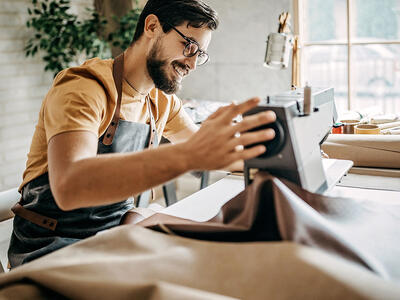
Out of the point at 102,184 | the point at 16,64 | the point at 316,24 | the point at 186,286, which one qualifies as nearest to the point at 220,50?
the point at 316,24

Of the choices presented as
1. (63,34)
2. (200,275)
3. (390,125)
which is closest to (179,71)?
(200,275)

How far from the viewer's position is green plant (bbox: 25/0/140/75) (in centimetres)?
405

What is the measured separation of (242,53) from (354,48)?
1.06m

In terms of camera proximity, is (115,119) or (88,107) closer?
(88,107)

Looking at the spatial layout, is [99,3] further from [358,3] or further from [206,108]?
[358,3]

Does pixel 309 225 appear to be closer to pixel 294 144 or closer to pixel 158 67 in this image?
pixel 294 144

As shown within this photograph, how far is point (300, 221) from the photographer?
0.95 metres

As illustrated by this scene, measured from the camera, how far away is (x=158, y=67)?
1.84m

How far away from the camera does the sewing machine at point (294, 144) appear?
1.12 m

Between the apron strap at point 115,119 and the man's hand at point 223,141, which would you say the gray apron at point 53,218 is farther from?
the man's hand at point 223,141

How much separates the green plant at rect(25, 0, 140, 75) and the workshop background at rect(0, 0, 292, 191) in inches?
4.5

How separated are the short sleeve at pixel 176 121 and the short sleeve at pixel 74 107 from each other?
565mm

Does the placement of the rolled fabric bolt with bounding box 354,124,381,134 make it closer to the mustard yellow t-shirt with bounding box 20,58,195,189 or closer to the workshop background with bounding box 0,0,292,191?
the mustard yellow t-shirt with bounding box 20,58,195,189

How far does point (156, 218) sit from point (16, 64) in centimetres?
328
